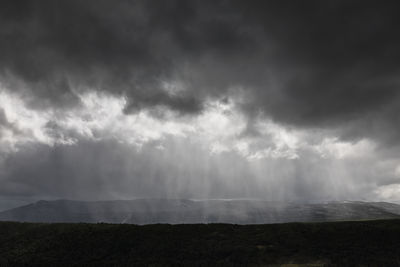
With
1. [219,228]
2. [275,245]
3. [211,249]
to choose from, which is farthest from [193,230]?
[275,245]

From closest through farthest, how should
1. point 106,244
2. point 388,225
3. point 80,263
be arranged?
point 80,263 < point 106,244 < point 388,225

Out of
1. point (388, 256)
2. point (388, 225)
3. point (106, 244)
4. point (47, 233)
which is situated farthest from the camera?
point (47, 233)

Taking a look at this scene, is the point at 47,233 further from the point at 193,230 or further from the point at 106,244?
the point at 193,230

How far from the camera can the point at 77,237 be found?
→ 6141cm

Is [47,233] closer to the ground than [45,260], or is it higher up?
Result: higher up

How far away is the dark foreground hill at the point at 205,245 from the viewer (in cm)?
4825

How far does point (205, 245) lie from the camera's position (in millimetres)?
55688

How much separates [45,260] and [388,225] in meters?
72.6

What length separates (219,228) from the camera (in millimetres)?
66125

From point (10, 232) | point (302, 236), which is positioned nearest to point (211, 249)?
point (302, 236)

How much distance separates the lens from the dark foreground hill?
4825 cm

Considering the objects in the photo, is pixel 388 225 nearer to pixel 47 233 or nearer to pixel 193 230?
pixel 193 230

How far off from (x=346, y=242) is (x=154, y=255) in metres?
38.0

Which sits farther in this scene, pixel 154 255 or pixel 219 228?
pixel 219 228
